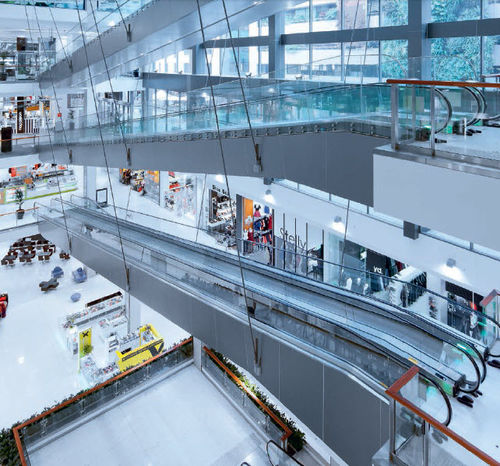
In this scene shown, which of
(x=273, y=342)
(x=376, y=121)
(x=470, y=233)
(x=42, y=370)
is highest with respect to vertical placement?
(x=376, y=121)

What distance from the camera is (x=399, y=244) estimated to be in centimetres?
1106

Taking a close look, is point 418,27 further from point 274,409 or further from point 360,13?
point 274,409

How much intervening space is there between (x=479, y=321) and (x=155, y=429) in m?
6.55

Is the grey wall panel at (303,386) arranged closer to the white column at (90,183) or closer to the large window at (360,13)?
the large window at (360,13)

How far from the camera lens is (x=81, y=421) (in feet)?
31.1

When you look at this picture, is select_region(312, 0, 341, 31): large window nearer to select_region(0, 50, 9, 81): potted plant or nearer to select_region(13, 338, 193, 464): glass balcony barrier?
select_region(13, 338, 193, 464): glass balcony barrier

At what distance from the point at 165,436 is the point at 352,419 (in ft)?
19.4

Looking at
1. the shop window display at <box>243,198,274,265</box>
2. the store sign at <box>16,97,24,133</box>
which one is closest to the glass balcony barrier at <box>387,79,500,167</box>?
the shop window display at <box>243,198,274,265</box>

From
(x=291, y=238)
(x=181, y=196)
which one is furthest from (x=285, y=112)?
(x=181, y=196)

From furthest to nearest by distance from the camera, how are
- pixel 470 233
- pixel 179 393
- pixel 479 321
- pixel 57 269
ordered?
1. pixel 57 269
2. pixel 179 393
3. pixel 479 321
4. pixel 470 233

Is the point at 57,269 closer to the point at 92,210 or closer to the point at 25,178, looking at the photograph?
the point at 92,210

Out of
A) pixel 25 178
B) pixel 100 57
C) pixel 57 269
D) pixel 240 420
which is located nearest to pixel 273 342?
pixel 240 420

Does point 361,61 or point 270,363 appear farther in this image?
point 361,61

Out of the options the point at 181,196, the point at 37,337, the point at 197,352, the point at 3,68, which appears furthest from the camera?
the point at 181,196
